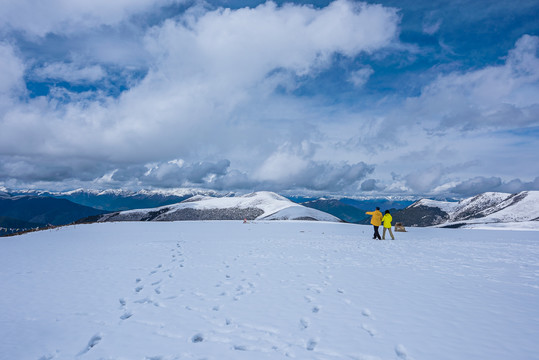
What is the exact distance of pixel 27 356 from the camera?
5.93 metres

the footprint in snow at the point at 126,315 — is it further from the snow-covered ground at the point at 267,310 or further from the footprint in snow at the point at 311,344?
the footprint in snow at the point at 311,344

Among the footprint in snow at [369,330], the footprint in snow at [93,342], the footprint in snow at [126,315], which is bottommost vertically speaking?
the footprint in snow at [93,342]

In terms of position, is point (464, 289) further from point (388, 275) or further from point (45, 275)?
point (45, 275)

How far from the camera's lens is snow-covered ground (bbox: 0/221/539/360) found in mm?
6199

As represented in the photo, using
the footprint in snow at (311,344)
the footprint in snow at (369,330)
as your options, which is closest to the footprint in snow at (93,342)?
the footprint in snow at (311,344)

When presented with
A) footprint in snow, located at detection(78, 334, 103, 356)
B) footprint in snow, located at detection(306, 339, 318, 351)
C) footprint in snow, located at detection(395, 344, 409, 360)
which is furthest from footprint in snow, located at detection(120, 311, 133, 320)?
footprint in snow, located at detection(395, 344, 409, 360)

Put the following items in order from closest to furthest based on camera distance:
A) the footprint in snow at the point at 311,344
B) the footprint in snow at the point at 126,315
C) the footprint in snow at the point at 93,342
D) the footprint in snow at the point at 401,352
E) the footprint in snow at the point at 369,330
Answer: the footprint in snow at the point at 401,352 → the footprint in snow at the point at 93,342 → the footprint in snow at the point at 311,344 → the footprint in snow at the point at 369,330 → the footprint in snow at the point at 126,315

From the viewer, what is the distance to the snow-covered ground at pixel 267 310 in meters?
6.20

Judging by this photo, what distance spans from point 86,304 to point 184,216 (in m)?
196

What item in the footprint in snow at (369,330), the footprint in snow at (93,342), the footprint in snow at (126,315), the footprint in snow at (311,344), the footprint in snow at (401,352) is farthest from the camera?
the footprint in snow at (126,315)

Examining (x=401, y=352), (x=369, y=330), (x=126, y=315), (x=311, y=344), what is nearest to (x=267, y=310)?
(x=311, y=344)

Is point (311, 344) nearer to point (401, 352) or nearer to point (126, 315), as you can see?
point (401, 352)

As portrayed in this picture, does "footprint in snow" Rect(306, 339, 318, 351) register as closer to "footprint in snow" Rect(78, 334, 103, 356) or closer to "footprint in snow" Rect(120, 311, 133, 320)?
"footprint in snow" Rect(78, 334, 103, 356)

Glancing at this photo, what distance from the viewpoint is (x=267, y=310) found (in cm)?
839
